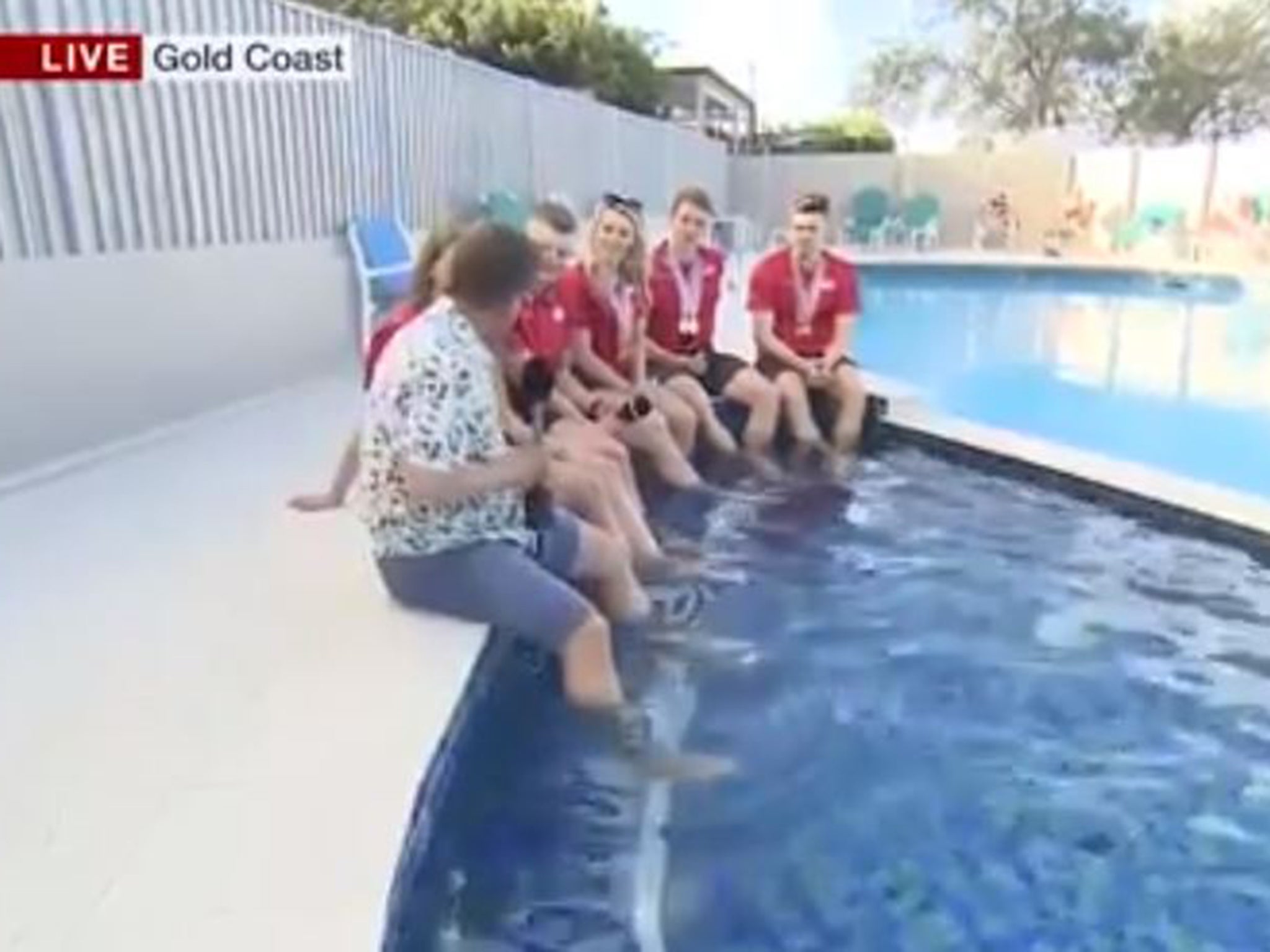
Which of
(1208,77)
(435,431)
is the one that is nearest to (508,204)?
(435,431)

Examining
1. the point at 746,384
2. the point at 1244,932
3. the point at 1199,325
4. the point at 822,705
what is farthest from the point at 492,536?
the point at 1199,325

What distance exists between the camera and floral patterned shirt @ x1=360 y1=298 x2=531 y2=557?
2.70 metres

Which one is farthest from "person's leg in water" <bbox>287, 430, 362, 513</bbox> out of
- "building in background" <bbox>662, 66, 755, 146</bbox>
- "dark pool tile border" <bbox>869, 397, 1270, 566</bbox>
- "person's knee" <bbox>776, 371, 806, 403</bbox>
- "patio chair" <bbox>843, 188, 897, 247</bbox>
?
"building in background" <bbox>662, 66, 755, 146</bbox>

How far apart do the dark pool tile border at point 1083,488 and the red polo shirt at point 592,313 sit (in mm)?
1663

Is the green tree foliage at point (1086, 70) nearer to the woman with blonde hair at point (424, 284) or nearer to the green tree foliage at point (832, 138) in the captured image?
the green tree foliage at point (832, 138)

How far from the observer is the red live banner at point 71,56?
173 inches

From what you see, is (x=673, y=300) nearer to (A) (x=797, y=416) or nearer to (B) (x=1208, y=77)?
(A) (x=797, y=416)

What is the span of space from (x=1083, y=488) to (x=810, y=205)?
155 cm

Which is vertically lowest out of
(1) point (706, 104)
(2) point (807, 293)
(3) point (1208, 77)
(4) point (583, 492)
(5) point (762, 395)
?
(5) point (762, 395)

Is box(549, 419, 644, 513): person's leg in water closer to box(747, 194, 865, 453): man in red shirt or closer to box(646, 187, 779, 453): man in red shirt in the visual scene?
box(646, 187, 779, 453): man in red shirt

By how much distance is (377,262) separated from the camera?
288 inches

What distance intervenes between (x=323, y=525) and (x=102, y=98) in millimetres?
2110

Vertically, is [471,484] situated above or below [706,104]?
below

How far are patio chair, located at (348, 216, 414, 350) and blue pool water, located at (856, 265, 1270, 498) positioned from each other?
3088 millimetres
